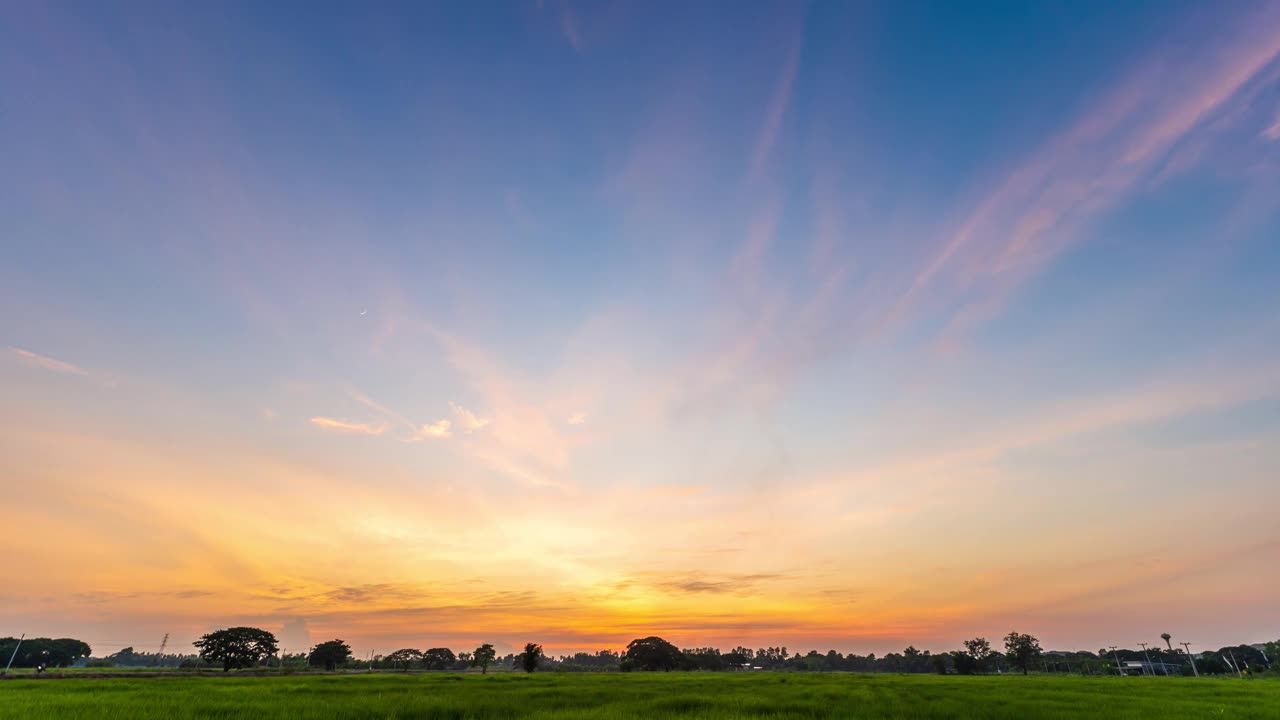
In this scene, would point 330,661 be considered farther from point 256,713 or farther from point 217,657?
point 256,713

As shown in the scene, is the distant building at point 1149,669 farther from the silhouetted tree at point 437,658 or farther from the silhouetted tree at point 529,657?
the silhouetted tree at point 437,658

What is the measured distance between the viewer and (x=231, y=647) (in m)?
73.0

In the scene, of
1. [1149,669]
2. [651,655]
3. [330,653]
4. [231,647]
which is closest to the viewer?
[231,647]

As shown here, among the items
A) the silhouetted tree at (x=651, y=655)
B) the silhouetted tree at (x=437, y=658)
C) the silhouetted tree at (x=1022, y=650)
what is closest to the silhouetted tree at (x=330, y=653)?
the silhouetted tree at (x=437, y=658)

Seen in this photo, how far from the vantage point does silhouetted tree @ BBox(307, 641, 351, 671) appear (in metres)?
91.8

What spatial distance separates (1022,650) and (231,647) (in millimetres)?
145919

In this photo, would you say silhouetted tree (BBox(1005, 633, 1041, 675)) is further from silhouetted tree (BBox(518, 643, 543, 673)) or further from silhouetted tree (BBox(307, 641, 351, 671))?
silhouetted tree (BBox(307, 641, 351, 671))

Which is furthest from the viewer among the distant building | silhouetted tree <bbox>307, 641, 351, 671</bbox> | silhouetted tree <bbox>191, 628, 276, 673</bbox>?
the distant building

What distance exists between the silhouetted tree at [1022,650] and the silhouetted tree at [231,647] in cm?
14307

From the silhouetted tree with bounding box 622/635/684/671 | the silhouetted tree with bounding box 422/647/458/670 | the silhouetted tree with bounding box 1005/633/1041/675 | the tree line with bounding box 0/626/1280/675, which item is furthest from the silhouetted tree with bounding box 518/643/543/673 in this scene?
the silhouetted tree with bounding box 1005/633/1041/675

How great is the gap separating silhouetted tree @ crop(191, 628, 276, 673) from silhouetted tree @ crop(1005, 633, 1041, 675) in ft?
469

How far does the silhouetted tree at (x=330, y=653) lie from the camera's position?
91812 millimetres

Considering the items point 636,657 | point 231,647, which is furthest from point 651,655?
point 231,647

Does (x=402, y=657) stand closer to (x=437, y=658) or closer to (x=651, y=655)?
(x=437, y=658)
